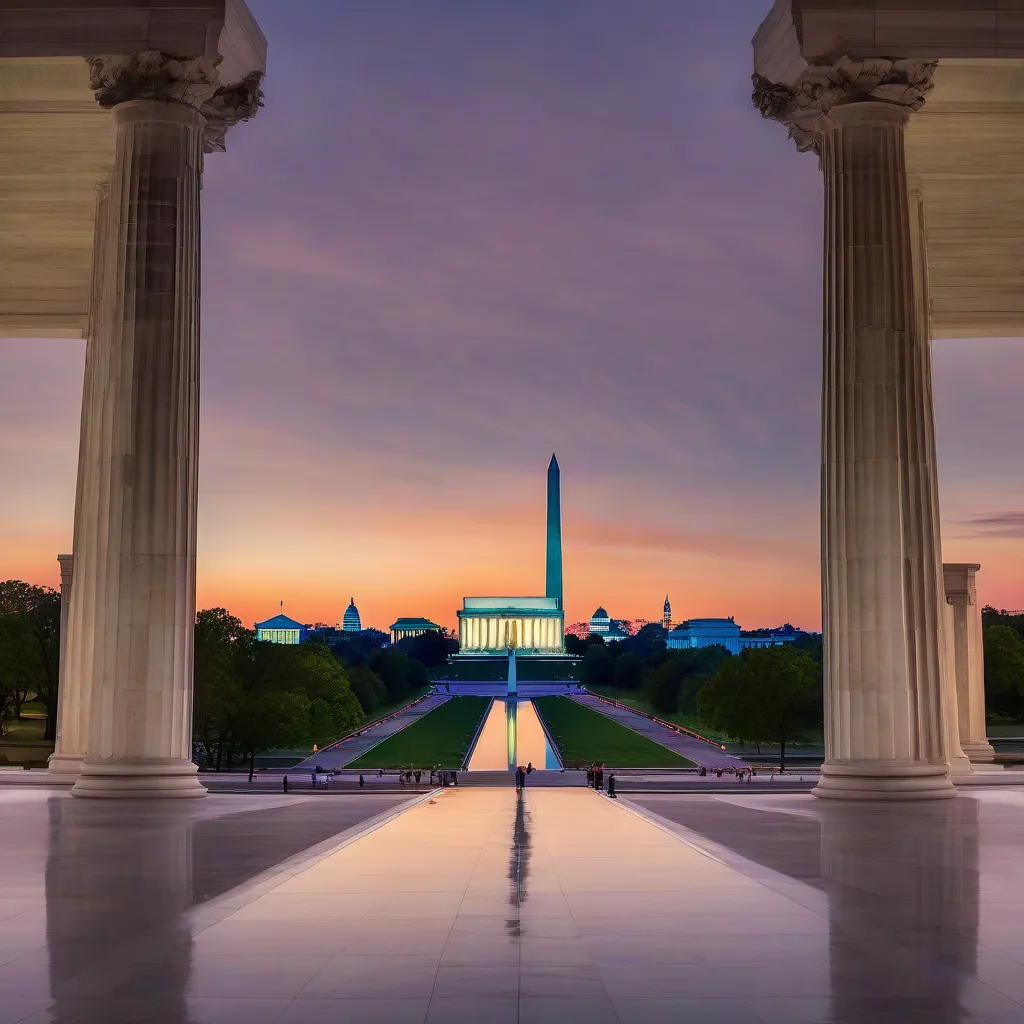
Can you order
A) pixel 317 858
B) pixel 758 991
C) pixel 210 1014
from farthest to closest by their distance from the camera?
pixel 317 858, pixel 758 991, pixel 210 1014

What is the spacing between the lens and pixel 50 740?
160m

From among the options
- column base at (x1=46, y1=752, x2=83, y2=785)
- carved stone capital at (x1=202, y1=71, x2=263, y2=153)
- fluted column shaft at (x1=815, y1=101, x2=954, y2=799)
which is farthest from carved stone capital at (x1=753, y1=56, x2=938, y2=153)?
column base at (x1=46, y1=752, x2=83, y2=785)

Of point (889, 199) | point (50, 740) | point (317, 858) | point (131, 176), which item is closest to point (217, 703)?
point (50, 740)

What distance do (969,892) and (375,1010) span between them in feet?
47.7

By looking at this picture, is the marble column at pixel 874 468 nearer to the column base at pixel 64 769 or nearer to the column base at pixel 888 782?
the column base at pixel 888 782

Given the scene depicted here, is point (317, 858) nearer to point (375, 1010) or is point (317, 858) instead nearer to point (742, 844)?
point (742, 844)

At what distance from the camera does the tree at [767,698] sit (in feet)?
582

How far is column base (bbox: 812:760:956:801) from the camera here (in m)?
49.2

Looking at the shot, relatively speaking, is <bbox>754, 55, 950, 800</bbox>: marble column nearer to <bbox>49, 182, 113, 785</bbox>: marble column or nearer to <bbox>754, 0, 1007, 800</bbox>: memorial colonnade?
<bbox>754, 0, 1007, 800</bbox>: memorial colonnade

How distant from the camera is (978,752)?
7931cm

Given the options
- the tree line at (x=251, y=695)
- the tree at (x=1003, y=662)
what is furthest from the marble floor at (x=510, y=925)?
the tree at (x=1003, y=662)

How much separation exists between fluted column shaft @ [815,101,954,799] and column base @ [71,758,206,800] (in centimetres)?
2434

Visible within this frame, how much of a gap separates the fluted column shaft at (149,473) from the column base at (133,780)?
0.05 m

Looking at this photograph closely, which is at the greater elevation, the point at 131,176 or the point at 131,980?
the point at 131,176
